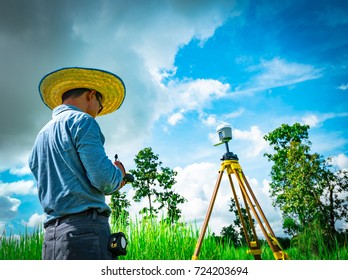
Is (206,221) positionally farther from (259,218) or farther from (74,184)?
(74,184)

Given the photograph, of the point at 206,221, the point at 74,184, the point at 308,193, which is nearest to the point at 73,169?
the point at 74,184

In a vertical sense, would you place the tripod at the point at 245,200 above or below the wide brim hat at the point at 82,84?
below

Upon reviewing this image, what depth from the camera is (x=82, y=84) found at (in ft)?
5.98

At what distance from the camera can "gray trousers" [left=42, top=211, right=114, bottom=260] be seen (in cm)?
119

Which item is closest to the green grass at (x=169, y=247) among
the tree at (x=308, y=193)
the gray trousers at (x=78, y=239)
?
the tree at (x=308, y=193)

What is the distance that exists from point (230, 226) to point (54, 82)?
324cm

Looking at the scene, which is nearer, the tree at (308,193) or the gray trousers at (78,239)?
the gray trousers at (78,239)

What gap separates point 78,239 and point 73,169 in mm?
265

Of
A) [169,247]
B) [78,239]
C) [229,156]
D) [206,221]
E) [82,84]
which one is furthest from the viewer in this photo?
[169,247]

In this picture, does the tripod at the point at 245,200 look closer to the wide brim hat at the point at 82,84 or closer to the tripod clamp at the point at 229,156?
the tripod clamp at the point at 229,156

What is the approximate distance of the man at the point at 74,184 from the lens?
1.21 metres

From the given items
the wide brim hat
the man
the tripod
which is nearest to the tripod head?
the tripod

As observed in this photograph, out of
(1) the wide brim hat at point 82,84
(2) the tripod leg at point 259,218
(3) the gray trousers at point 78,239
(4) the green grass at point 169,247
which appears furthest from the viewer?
(4) the green grass at point 169,247

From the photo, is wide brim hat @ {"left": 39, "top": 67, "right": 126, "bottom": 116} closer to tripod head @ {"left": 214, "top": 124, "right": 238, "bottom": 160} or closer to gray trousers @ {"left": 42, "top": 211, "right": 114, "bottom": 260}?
gray trousers @ {"left": 42, "top": 211, "right": 114, "bottom": 260}
